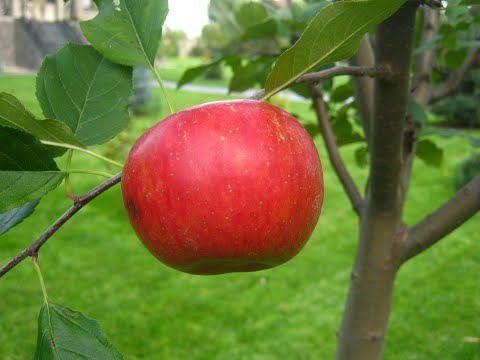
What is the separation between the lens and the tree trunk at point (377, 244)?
940 mm

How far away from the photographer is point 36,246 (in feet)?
1.98

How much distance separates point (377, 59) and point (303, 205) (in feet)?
1.13

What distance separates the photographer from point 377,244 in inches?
47.7

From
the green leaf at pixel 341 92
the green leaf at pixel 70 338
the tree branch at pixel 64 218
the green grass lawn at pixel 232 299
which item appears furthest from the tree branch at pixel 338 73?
the green grass lawn at pixel 232 299

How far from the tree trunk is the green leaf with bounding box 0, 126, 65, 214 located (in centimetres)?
51

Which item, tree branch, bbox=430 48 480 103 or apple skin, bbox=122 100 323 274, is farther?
tree branch, bbox=430 48 480 103

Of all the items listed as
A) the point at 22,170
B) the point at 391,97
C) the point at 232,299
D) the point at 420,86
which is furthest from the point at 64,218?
the point at 232,299

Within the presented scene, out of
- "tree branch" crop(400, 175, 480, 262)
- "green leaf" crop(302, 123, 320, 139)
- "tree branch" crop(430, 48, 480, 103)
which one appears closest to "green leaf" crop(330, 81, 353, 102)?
"green leaf" crop(302, 123, 320, 139)

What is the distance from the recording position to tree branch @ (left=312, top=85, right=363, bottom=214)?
133 cm

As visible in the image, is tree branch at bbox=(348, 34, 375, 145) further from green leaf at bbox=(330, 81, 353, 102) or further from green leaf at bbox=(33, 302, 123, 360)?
green leaf at bbox=(33, 302, 123, 360)

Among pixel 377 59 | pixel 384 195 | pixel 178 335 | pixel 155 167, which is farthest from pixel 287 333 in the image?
pixel 155 167

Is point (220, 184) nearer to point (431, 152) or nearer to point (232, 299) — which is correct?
point (431, 152)

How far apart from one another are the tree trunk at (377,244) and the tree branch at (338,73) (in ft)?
0.29

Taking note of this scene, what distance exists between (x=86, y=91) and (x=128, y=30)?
102 millimetres
